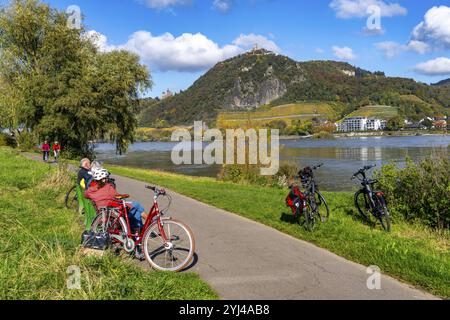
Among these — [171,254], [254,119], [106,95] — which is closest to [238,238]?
[171,254]

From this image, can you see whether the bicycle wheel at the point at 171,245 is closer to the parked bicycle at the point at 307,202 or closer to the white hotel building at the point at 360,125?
the parked bicycle at the point at 307,202

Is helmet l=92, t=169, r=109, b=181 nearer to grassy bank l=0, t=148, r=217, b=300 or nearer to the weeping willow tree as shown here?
grassy bank l=0, t=148, r=217, b=300

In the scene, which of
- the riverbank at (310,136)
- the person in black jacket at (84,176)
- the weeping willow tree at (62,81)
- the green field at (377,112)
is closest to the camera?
the person in black jacket at (84,176)

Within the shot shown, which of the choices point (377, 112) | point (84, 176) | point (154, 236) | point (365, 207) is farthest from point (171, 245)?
point (377, 112)

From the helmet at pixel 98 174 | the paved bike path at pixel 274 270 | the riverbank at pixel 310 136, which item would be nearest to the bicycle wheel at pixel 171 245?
the paved bike path at pixel 274 270

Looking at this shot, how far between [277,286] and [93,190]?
11.8 feet

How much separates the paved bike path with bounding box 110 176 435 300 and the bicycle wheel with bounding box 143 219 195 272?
0.29m

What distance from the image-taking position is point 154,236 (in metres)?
6.64

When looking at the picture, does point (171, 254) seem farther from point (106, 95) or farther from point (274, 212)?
point (106, 95)

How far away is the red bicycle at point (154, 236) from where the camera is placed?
6.44m

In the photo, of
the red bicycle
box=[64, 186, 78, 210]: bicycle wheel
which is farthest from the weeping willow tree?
the red bicycle

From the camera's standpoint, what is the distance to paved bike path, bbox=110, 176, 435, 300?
18.1ft

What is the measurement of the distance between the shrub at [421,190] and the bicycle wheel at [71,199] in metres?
8.56

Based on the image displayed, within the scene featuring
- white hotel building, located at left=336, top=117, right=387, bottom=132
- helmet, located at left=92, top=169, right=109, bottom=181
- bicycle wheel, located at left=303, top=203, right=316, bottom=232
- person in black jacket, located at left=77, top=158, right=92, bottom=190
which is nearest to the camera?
helmet, located at left=92, top=169, right=109, bottom=181
